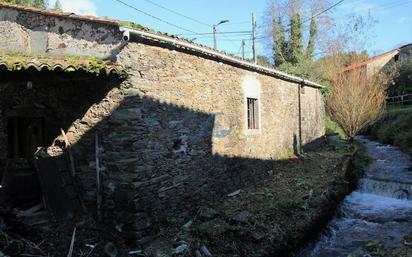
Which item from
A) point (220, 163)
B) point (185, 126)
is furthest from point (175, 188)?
point (220, 163)

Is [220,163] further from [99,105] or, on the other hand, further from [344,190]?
[344,190]

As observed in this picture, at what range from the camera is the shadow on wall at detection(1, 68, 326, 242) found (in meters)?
6.47

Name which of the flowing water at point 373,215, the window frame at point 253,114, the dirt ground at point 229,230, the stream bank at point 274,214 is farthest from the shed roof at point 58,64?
the window frame at point 253,114

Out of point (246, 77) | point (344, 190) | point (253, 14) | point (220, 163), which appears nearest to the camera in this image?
point (220, 163)

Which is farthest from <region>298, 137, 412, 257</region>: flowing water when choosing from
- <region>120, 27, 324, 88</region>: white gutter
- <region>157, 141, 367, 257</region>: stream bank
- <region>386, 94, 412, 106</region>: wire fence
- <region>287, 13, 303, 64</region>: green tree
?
<region>386, 94, 412, 106</region>: wire fence

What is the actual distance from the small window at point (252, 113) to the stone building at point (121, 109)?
208 centimetres

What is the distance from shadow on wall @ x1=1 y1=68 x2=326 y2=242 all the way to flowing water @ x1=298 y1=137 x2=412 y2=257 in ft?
9.08

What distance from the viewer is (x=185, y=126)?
765 centimetres

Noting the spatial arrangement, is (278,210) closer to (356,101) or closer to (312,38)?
(356,101)

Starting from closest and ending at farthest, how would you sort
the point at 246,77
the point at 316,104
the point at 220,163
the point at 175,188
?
the point at 175,188 < the point at 220,163 < the point at 246,77 < the point at 316,104

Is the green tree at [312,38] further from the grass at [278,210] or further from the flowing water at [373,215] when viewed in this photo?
the grass at [278,210]

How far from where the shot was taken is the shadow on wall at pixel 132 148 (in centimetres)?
647

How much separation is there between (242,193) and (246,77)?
3.15 m

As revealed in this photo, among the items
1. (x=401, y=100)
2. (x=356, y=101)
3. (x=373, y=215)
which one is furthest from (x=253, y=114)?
(x=401, y=100)
